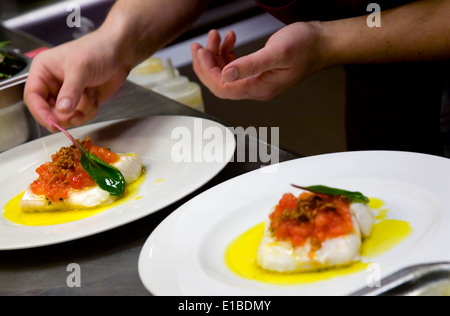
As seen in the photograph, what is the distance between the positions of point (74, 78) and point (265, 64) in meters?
0.54

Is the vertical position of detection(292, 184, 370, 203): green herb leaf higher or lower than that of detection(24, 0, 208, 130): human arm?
lower

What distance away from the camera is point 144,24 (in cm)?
183

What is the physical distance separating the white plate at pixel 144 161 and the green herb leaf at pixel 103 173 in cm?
5

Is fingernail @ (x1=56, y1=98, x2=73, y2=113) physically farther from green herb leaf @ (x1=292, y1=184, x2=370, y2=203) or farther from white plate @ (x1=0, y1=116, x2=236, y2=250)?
green herb leaf @ (x1=292, y1=184, x2=370, y2=203)

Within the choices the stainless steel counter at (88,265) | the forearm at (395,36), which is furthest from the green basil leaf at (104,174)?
the forearm at (395,36)

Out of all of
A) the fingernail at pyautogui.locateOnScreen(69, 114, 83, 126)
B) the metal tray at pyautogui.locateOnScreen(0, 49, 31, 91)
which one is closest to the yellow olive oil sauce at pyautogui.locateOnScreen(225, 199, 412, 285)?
the fingernail at pyautogui.locateOnScreen(69, 114, 83, 126)

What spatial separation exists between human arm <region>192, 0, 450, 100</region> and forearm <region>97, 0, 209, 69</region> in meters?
0.28

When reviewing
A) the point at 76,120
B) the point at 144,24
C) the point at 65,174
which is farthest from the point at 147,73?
the point at 65,174

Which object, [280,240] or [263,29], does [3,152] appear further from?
[263,29]

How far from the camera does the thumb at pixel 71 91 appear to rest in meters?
1.51

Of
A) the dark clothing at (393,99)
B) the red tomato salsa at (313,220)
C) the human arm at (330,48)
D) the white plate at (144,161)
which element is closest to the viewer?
the red tomato salsa at (313,220)

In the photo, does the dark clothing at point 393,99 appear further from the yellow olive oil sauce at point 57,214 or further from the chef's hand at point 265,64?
the yellow olive oil sauce at point 57,214

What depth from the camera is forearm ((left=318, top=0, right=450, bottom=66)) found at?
Answer: 142cm
